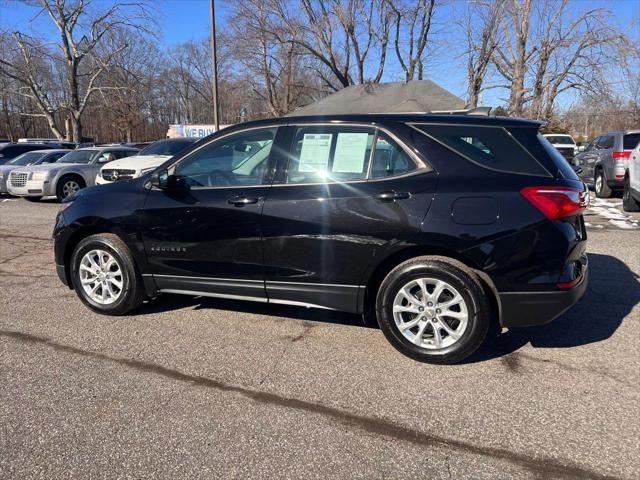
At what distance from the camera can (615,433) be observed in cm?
269

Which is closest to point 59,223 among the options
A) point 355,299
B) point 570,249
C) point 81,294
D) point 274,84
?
point 81,294

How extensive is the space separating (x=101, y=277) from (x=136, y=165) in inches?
292

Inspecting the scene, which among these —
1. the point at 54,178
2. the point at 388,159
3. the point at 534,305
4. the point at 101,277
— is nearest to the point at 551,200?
the point at 534,305

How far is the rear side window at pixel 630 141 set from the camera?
36.8ft

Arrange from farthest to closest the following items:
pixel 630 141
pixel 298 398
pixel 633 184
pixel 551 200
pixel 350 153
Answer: pixel 630 141
pixel 633 184
pixel 350 153
pixel 551 200
pixel 298 398

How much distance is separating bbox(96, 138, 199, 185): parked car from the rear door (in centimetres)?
726

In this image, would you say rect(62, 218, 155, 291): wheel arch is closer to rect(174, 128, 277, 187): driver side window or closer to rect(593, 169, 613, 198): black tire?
rect(174, 128, 277, 187): driver side window

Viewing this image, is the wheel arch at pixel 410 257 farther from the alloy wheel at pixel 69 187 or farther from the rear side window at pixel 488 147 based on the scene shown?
the alloy wheel at pixel 69 187

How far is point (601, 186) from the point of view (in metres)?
12.5

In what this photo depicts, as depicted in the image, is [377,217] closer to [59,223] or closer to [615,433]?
[615,433]

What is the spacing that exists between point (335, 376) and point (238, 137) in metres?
2.11

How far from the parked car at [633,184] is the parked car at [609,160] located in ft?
4.25

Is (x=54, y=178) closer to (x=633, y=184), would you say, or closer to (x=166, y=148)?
(x=166, y=148)

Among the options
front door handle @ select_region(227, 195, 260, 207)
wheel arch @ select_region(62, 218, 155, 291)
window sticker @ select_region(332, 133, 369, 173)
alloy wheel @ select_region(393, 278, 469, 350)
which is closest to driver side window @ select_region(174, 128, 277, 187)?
front door handle @ select_region(227, 195, 260, 207)
